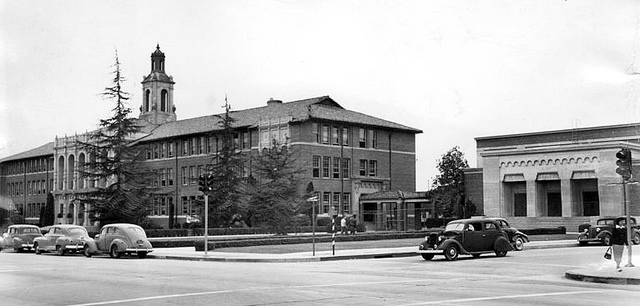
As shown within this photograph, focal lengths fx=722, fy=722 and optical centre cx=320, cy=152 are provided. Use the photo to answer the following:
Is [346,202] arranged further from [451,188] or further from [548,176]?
[548,176]

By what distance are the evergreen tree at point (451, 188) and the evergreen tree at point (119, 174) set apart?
27.6 meters

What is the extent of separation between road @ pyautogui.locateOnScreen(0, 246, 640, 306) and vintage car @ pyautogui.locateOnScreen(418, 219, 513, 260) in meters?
2.97

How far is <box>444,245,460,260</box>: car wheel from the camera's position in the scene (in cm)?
2898

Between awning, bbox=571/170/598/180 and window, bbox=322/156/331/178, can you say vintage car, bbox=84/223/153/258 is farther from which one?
window, bbox=322/156/331/178

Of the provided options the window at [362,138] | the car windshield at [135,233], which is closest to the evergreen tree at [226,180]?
the window at [362,138]

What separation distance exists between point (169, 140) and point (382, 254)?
6153 cm

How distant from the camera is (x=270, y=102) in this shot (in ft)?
289

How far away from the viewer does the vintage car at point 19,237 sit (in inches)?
1671

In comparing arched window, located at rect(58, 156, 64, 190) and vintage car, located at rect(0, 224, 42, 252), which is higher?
arched window, located at rect(58, 156, 64, 190)

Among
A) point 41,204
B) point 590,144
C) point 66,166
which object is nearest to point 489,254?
point 590,144

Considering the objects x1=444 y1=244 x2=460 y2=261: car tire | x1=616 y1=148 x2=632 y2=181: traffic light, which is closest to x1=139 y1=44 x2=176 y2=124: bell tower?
x1=444 y1=244 x2=460 y2=261: car tire

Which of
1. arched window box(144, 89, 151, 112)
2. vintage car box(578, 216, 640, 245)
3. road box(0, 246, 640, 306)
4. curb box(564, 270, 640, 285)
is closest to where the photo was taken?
road box(0, 246, 640, 306)

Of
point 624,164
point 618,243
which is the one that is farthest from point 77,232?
point 624,164

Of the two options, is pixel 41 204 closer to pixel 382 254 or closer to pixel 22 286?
pixel 382 254
